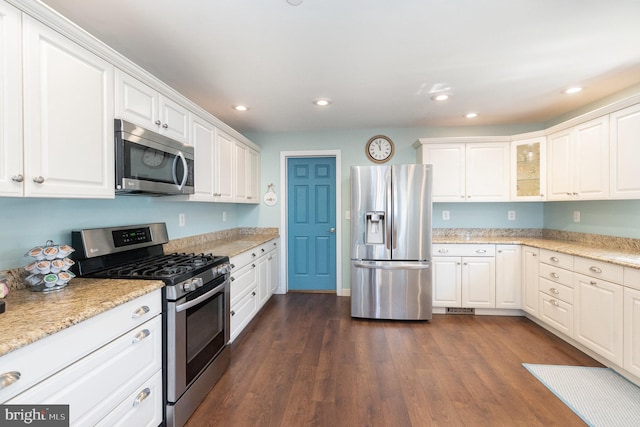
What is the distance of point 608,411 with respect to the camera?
1823mm

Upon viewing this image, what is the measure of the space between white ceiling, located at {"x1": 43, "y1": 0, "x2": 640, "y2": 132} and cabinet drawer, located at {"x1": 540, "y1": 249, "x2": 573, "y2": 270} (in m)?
1.58

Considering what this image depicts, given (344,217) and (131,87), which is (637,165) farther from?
(131,87)

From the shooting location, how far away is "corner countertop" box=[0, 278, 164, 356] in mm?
937

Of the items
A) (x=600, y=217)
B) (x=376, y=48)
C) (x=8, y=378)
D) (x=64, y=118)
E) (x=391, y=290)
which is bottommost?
(x=391, y=290)

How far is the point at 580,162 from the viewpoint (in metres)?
2.89

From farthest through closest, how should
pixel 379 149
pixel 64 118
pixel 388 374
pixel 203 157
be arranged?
pixel 379 149
pixel 203 157
pixel 388 374
pixel 64 118

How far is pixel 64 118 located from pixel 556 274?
390 cm

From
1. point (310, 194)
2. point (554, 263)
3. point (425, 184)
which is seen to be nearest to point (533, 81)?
point (425, 184)

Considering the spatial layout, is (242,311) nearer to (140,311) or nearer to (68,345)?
(140,311)

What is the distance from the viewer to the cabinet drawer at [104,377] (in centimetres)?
102

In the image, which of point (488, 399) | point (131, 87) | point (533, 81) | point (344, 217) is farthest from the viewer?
point (344, 217)

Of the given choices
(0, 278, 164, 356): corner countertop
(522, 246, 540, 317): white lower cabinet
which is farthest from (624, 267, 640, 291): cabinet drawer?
(0, 278, 164, 356): corner countertop

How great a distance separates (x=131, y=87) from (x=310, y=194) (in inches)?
109

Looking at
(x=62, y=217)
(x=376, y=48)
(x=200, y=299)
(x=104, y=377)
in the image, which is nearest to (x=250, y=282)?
(x=200, y=299)
